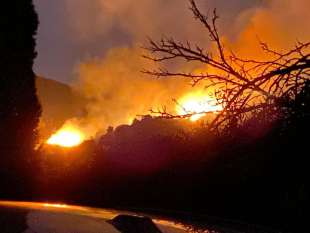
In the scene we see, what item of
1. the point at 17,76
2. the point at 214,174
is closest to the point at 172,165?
the point at 214,174

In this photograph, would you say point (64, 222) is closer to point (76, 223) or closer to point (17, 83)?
point (76, 223)

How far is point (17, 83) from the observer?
69.1ft

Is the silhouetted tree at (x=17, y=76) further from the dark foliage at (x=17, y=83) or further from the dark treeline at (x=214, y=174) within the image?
the dark treeline at (x=214, y=174)

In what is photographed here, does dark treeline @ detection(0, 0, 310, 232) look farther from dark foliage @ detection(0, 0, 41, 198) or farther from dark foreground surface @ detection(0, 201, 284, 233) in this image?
dark foreground surface @ detection(0, 201, 284, 233)

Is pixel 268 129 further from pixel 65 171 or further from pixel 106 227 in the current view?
pixel 65 171

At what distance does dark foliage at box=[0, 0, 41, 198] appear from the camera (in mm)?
20672

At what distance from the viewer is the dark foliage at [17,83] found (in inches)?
814

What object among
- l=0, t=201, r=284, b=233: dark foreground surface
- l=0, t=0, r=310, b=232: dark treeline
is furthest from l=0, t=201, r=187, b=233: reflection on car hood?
l=0, t=0, r=310, b=232: dark treeline

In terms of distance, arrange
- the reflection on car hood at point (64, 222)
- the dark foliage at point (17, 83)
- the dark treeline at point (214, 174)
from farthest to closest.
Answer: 1. the dark foliage at point (17, 83)
2. the dark treeline at point (214, 174)
3. the reflection on car hood at point (64, 222)

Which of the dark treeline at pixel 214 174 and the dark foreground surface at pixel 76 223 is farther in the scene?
the dark treeline at pixel 214 174

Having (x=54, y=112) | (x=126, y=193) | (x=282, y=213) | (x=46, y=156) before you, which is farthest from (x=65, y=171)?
(x=54, y=112)

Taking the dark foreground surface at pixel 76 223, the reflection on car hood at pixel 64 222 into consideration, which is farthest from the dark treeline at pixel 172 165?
the reflection on car hood at pixel 64 222

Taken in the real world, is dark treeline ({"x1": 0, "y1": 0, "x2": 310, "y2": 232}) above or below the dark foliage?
below

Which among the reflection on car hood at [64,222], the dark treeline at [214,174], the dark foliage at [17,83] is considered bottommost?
the reflection on car hood at [64,222]
